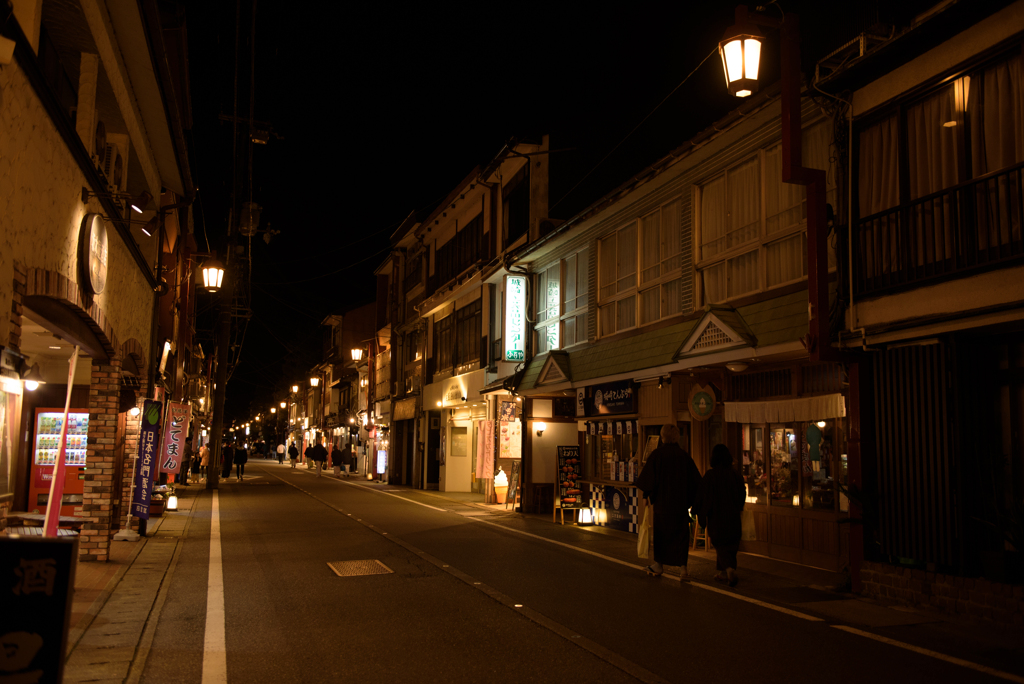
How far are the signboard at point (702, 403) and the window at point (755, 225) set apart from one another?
5.53 ft

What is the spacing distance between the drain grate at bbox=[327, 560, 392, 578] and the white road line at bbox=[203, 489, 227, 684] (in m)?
1.61

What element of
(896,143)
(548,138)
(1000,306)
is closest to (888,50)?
(896,143)

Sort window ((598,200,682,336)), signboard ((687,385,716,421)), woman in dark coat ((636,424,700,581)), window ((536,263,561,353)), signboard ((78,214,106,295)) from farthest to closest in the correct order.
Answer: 1. window ((536,263,561,353))
2. window ((598,200,682,336))
3. signboard ((687,385,716,421))
4. woman in dark coat ((636,424,700,581))
5. signboard ((78,214,106,295))

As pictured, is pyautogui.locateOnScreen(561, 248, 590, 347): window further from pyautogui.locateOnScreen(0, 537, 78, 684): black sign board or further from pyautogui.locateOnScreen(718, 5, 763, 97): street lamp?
Answer: pyautogui.locateOnScreen(0, 537, 78, 684): black sign board

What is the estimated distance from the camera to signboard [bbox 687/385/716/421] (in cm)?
1366

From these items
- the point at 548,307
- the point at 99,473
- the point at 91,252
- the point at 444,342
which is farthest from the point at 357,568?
the point at 444,342

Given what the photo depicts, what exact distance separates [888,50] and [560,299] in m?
11.5

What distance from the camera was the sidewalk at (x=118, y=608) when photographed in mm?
6367

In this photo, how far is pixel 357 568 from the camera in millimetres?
11328

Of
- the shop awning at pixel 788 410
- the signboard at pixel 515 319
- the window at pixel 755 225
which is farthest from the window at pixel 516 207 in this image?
the shop awning at pixel 788 410

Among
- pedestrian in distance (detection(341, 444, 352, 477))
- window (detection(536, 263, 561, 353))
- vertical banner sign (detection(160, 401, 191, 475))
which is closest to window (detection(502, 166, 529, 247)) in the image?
window (detection(536, 263, 561, 353))

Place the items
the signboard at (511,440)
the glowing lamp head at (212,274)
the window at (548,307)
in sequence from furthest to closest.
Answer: the signboard at (511,440)
the glowing lamp head at (212,274)
the window at (548,307)

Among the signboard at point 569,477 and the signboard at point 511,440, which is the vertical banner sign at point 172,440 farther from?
the signboard at point 569,477

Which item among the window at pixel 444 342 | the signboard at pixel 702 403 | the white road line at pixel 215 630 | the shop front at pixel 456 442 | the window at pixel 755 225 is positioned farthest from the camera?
the window at pixel 444 342
